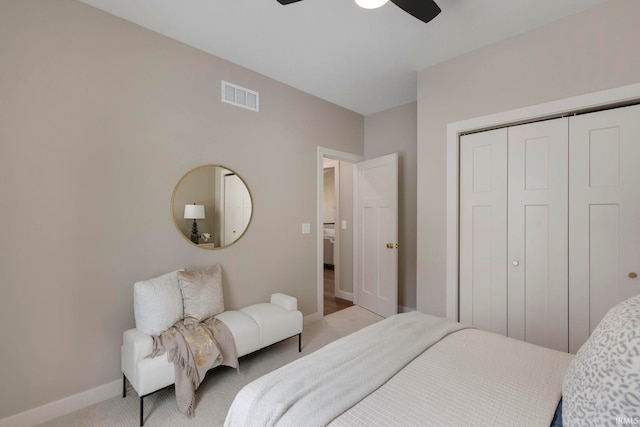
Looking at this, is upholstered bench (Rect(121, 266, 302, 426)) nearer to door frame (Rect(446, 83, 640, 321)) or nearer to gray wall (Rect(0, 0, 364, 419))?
gray wall (Rect(0, 0, 364, 419))

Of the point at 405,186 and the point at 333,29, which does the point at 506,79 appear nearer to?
the point at 333,29

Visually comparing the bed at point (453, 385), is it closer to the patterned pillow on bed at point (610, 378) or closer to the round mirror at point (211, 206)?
the patterned pillow on bed at point (610, 378)

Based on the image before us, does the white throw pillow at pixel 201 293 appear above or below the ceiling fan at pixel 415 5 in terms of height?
below

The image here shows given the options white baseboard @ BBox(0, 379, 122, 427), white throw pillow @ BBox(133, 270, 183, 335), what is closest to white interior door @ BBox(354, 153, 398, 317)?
white throw pillow @ BBox(133, 270, 183, 335)

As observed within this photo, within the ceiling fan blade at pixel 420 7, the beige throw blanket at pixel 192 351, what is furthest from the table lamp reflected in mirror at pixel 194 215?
the ceiling fan blade at pixel 420 7

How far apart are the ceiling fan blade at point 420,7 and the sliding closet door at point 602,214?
4.60 feet

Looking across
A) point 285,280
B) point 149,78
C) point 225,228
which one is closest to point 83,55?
point 149,78

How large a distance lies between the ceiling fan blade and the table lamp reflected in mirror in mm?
2103

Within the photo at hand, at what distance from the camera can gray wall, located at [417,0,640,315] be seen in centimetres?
193

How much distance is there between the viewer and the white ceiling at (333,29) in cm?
198

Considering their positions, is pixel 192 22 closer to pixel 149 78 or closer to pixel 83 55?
pixel 149 78

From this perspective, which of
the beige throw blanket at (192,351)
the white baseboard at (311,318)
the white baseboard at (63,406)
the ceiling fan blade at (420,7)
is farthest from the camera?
the white baseboard at (311,318)

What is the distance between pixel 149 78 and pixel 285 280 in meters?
2.29

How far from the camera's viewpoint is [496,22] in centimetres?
214
